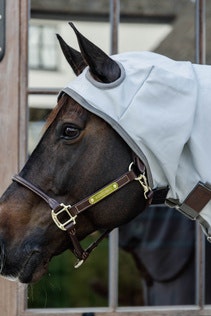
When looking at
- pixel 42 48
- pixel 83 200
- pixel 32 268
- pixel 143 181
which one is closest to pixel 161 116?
pixel 143 181

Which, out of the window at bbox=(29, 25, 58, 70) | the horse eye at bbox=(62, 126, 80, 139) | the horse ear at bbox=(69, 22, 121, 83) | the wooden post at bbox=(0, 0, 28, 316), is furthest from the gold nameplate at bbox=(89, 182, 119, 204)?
the window at bbox=(29, 25, 58, 70)

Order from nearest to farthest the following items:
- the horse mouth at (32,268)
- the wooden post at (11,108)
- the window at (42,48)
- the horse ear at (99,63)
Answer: the horse ear at (99,63) < the horse mouth at (32,268) < the wooden post at (11,108) < the window at (42,48)

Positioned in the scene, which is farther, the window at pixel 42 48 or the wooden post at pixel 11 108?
the window at pixel 42 48

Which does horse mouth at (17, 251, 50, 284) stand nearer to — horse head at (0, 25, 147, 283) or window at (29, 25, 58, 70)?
horse head at (0, 25, 147, 283)

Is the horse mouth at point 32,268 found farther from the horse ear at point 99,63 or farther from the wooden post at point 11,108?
the wooden post at point 11,108

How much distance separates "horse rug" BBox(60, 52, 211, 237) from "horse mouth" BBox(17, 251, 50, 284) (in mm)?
323

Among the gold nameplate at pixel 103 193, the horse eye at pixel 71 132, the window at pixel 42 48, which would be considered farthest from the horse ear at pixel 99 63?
the window at pixel 42 48

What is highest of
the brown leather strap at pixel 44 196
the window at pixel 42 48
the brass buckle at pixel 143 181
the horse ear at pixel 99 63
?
the horse ear at pixel 99 63

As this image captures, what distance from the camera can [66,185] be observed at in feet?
6.09

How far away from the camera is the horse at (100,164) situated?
1.83 m

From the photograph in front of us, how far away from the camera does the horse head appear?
1844mm

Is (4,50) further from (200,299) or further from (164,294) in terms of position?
(164,294)

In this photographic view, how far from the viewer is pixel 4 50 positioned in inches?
100.0

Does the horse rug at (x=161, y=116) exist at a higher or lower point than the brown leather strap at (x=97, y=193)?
higher
